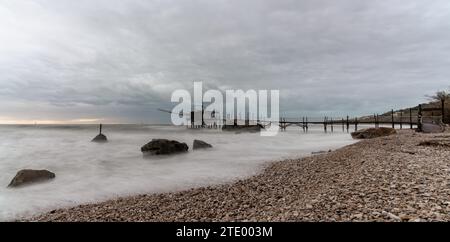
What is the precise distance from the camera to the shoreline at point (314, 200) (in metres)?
4.89

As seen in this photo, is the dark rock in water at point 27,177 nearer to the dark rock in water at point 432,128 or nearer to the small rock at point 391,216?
the small rock at point 391,216

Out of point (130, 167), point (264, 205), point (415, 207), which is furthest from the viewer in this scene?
point (130, 167)

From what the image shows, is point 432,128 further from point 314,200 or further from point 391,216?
point 391,216

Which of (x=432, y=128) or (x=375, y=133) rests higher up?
(x=432, y=128)

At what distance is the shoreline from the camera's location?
16.0 ft

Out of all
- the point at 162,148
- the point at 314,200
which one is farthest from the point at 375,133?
the point at 314,200

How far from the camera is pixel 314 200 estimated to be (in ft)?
20.2

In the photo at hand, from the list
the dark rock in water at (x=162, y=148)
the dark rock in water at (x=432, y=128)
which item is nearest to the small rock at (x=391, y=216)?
the dark rock in water at (x=162, y=148)

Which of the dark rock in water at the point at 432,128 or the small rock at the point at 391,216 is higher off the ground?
the dark rock in water at the point at 432,128

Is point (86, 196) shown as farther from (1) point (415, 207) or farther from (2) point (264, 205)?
(1) point (415, 207)

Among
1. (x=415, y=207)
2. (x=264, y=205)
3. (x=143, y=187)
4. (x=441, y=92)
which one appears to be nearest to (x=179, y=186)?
(x=143, y=187)
